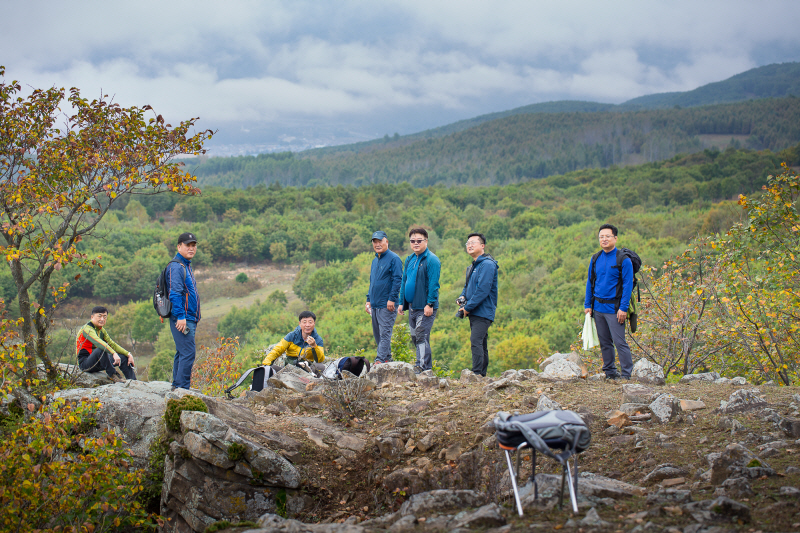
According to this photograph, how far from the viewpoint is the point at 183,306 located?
6.83 m

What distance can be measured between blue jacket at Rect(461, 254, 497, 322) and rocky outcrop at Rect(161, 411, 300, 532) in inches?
139

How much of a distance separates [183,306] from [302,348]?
6.66 feet

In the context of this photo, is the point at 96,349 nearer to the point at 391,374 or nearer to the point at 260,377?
the point at 260,377

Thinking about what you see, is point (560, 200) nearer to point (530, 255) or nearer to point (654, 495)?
point (530, 255)

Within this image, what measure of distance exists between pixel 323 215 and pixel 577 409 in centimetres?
10480

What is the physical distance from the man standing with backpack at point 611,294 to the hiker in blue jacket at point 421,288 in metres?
2.18

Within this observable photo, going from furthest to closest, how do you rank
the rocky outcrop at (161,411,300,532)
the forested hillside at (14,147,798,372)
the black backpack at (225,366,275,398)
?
the forested hillside at (14,147,798,372), the black backpack at (225,366,275,398), the rocky outcrop at (161,411,300,532)

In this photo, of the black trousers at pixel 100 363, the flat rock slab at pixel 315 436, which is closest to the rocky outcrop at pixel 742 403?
the flat rock slab at pixel 315 436

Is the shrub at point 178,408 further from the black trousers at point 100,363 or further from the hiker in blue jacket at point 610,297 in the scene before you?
the hiker in blue jacket at point 610,297

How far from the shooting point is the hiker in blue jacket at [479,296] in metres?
7.57

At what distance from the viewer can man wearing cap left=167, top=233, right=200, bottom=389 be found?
673 cm

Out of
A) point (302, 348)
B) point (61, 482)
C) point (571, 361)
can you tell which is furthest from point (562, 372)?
point (61, 482)

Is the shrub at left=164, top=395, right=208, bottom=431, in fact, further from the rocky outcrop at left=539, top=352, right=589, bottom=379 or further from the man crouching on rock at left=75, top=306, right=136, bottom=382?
the rocky outcrop at left=539, top=352, right=589, bottom=379

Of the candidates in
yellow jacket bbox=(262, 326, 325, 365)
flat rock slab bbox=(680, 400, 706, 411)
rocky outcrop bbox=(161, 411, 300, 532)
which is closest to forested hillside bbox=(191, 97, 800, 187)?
yellow jacket bbox=(262, 326, 325, 365)
